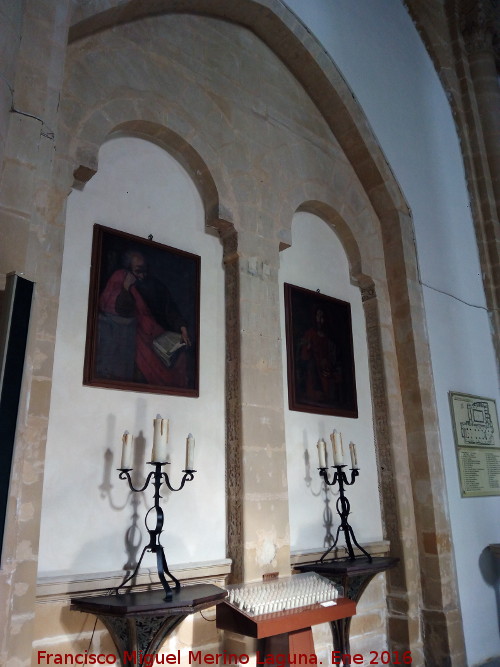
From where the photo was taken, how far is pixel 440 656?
4648mm

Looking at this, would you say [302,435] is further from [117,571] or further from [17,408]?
[17,408]

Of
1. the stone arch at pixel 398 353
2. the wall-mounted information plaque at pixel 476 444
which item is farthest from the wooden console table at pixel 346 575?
the wall-mounted information plaque at pixel 476 444

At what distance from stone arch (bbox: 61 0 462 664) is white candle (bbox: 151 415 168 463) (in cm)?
193

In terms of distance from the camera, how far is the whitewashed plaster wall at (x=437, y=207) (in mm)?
5258

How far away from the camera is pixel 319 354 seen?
5.03 meters

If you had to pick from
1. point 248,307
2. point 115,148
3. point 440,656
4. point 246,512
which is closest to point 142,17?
point 115,148

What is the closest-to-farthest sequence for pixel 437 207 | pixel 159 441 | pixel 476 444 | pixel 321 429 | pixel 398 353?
pixel 159 441, pixel 321 429, pixel 398 353, pixel 476 444, pixel 437 207

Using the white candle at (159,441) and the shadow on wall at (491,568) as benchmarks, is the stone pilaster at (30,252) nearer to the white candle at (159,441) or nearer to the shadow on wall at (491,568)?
the white candle at (159,441)

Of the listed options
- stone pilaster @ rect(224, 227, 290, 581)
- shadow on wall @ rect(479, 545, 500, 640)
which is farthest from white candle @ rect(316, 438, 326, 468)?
shadow on wall @ rect(479, 545, 500, 640)

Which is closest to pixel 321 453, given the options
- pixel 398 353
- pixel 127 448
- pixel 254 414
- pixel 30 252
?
pixel 254 414

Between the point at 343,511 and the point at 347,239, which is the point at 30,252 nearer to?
the point at 343,511

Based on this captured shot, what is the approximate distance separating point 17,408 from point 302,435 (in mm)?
2723

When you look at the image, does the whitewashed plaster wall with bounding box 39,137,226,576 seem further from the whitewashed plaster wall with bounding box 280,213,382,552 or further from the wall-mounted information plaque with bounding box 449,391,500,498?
the wall-mounted information plaque with bounding box 449,391,500,498

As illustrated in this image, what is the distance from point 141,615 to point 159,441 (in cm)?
92
